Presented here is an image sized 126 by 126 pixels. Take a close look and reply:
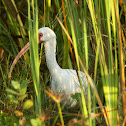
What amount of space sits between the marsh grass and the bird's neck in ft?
0.44

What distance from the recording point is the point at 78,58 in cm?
159

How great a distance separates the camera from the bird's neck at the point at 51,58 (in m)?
2.64

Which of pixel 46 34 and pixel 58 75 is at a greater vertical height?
pixel 46 34

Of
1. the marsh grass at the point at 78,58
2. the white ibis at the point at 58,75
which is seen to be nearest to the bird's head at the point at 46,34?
the white ibis at the point at 58,75

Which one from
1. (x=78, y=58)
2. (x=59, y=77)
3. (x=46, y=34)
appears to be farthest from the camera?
(x=46, y=34)

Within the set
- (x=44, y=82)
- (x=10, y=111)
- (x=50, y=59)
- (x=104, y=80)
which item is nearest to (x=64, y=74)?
(x=50, y=59)

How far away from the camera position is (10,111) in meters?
2.16

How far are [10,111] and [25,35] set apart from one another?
4.45 feet

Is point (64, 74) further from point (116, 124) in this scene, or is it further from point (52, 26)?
point (116, 124)

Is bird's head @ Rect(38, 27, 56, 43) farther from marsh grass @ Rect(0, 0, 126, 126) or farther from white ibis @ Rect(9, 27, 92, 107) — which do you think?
marsh grass @ Rect(0, 0, 126, 126)

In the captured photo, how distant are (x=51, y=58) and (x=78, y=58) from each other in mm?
1090

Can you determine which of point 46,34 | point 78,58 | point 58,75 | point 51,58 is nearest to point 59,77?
point 58,75

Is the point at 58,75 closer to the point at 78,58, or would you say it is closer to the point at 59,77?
the point at 59,77

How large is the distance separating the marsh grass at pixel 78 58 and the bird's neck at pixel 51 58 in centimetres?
13
